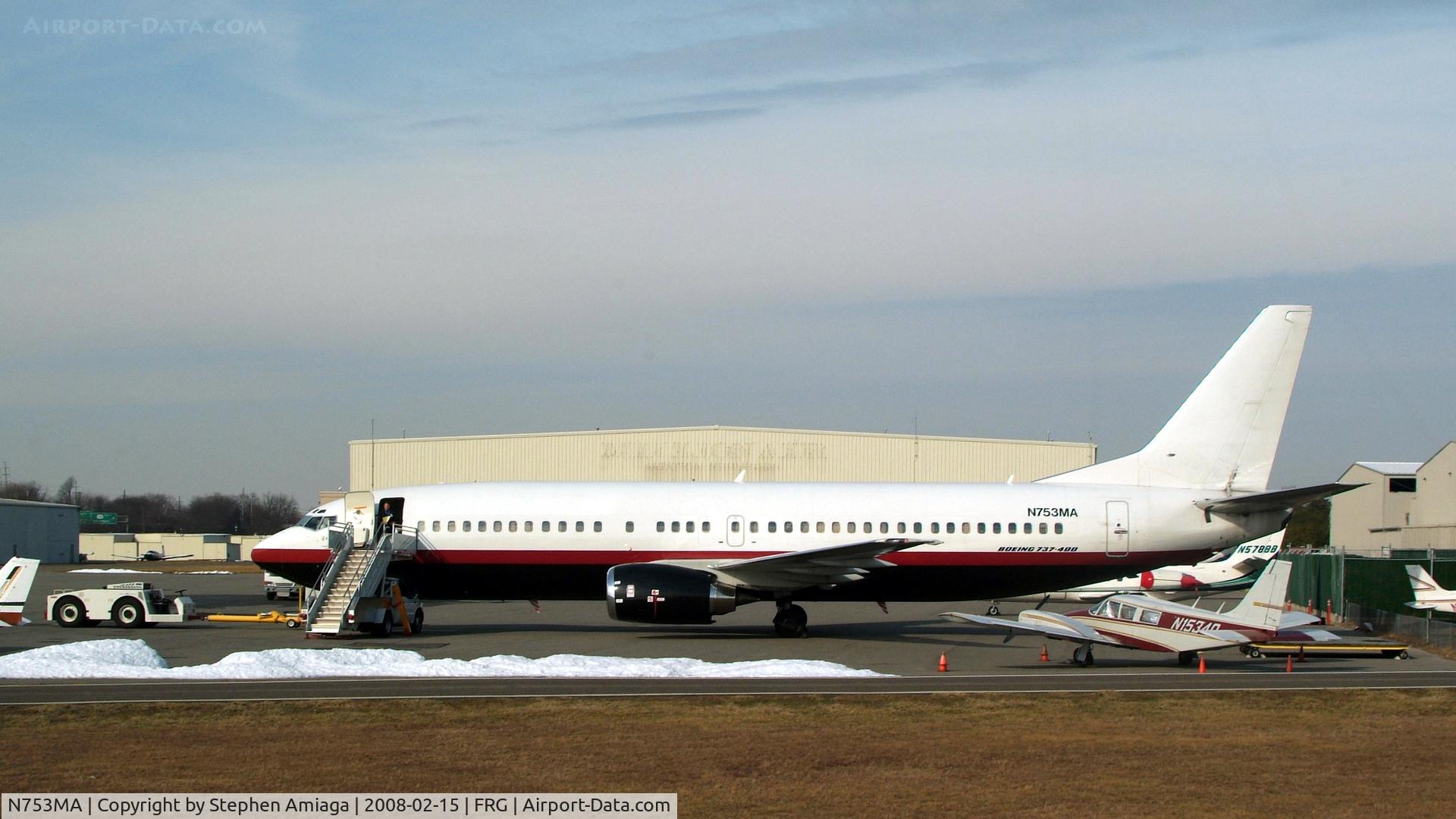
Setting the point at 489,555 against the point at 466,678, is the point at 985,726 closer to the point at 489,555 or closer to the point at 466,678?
the point at 466,678

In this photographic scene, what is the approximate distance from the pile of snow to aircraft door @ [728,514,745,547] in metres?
6.77

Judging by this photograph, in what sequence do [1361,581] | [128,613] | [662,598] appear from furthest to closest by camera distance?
[1361,581], [128,613], [662,598]

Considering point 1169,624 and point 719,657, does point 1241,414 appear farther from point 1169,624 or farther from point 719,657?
point 719,657

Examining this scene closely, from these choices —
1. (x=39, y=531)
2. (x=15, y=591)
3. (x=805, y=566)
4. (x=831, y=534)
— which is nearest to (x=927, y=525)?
(x=831, y=534)

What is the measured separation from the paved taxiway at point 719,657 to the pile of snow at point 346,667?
580mm

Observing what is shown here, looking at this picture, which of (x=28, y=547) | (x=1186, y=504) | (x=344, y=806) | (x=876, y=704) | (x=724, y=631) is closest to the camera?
(x=344, y=806)

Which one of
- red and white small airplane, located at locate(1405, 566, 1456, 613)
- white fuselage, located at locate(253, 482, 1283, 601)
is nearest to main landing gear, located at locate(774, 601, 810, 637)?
white fuselage, located at locate(253, 482, 1283, 601)

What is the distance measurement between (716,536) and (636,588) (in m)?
3.23

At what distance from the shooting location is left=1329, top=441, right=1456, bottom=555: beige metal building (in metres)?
69.6

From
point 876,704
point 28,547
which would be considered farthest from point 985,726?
point 28,547

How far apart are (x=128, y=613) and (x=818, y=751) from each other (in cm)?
2396

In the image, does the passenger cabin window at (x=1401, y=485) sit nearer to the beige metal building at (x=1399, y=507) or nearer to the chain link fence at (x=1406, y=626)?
the beige metal building at (x=1399, y=507)

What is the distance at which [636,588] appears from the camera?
2791 centimetres

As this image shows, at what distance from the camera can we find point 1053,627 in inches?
932
